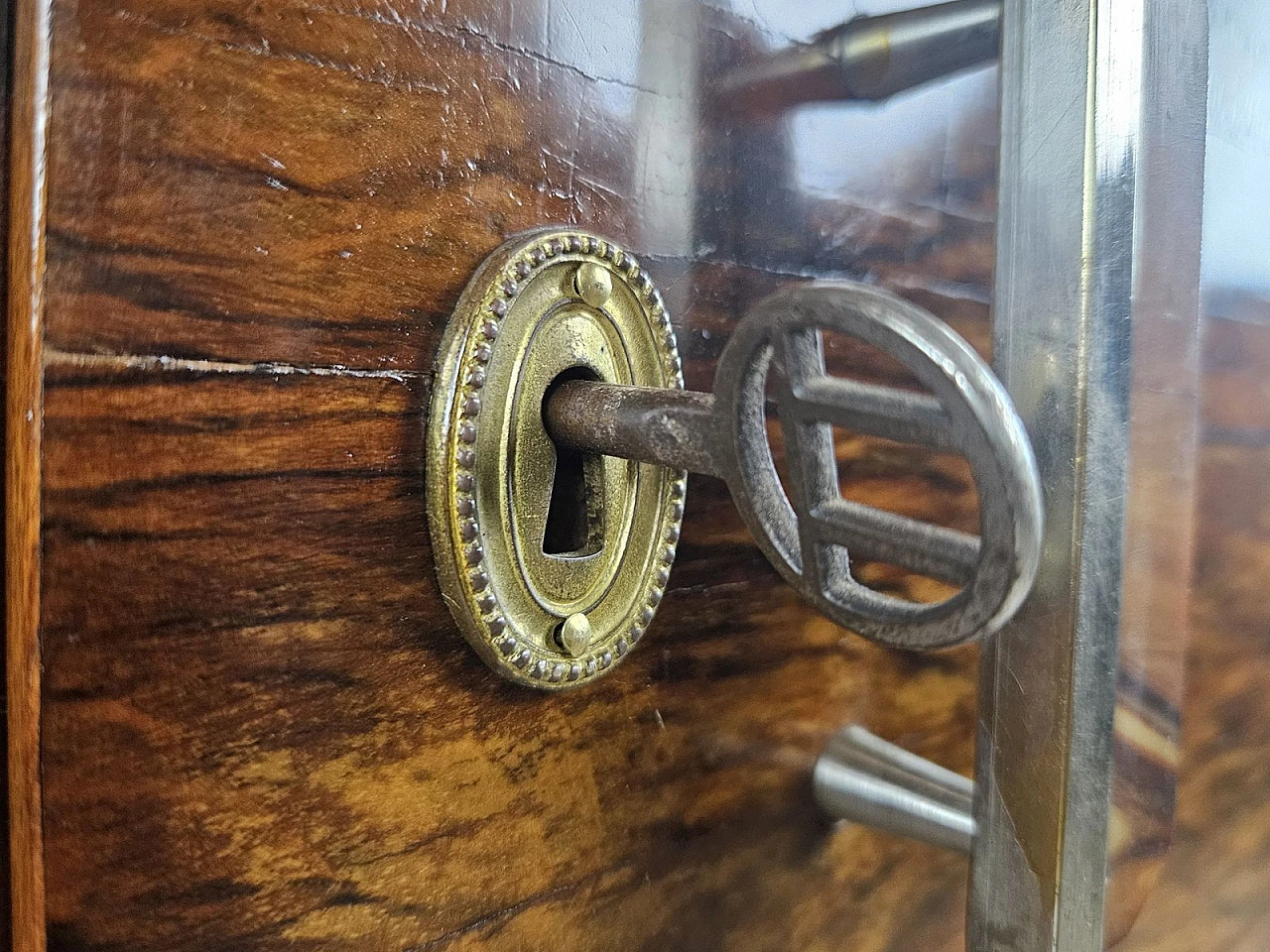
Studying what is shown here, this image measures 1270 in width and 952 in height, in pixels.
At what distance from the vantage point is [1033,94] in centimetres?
32

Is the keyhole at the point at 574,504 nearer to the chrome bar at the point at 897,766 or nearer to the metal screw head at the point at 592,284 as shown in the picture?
the metal screw head at the point at 592,284

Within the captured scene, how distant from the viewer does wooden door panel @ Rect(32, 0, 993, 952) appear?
28cm

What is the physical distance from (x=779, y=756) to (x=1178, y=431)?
0.82 feet

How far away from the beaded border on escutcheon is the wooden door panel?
15mm

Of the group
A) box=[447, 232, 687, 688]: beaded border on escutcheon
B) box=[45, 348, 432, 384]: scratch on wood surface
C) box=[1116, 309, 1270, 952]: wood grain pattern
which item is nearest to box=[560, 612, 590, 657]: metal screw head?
box=[447, 232, 687, 688]: beaded border on escutcheon

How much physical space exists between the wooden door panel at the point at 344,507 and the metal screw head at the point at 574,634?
1.1 inches

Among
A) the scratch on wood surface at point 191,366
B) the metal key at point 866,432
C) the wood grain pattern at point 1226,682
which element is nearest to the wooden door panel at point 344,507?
the scratch on wood surface at point 191,366

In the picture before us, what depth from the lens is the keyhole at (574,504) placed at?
40 centimetres

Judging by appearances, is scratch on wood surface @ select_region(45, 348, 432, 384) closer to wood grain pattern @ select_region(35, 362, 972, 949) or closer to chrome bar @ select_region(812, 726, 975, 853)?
wood grain pattern @ select_region(35, 362, 972, 949)

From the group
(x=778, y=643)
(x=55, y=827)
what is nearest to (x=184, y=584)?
(x=55, y=827)

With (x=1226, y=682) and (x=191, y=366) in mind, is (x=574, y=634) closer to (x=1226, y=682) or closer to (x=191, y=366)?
(x=191, y=366)

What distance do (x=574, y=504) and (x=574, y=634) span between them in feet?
0.19

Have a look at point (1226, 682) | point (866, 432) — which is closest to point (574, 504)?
point (866, 432)

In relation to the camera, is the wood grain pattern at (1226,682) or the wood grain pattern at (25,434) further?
the wood grain pattern at (1226,682)
